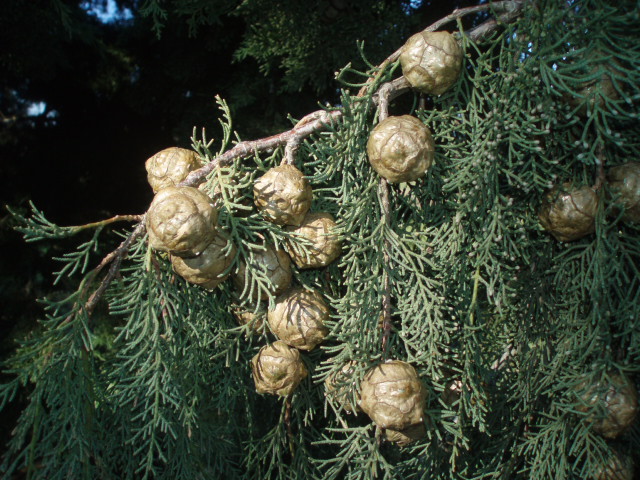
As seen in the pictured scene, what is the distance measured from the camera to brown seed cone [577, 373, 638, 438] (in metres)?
1.40

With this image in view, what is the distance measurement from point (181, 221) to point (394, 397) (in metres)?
0.70

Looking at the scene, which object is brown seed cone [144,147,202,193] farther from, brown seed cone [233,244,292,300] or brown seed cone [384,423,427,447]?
brown seed cone [384,423,427,447]

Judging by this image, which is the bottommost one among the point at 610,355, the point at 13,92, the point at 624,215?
the point at 610,355

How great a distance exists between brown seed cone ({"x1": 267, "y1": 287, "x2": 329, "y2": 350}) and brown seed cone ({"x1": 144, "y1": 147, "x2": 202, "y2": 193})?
48cm

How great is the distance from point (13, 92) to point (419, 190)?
15.5ft

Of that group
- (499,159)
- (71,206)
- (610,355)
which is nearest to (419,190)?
(499,159)

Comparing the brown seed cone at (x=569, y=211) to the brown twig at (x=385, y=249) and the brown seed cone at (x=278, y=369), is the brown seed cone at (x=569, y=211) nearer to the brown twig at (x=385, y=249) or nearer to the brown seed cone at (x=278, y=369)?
the brown twig at (x=385, y=249)

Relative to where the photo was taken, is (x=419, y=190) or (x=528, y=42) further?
(x=419, y=190)

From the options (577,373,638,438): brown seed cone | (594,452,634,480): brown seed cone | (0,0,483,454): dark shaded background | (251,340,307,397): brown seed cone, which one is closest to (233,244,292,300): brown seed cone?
(251,340,307,397): brown seed cone

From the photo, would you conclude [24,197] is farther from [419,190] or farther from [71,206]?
[419,190]

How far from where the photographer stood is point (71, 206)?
463 cm

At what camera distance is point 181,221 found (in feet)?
4.01

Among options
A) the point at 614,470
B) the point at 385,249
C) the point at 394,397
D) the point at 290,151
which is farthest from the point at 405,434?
the point at 290,151

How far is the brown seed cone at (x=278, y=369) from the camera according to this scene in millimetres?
1490
